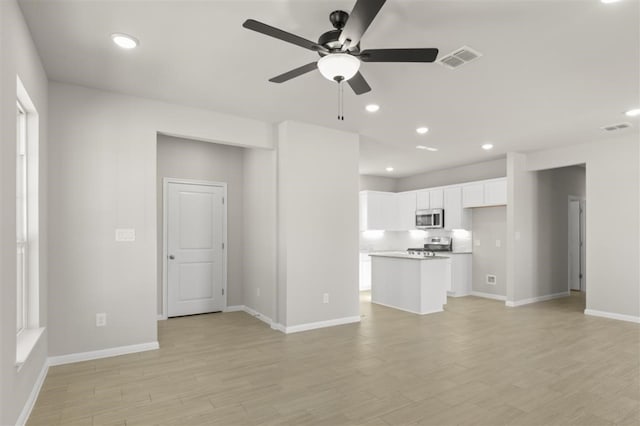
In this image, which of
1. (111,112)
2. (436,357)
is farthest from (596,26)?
(111,112)

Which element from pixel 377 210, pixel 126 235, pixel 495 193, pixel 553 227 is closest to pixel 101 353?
pixel 126 235

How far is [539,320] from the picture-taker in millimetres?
5617

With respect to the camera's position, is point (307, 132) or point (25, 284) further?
point (307, 132)

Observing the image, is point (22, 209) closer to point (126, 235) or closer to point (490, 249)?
point (126, 235)

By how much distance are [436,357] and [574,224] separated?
20.9ft

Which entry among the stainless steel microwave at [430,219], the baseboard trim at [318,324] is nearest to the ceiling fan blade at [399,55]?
the baseboard trim at [318,324]

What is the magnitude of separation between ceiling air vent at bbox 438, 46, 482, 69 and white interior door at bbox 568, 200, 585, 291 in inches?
262

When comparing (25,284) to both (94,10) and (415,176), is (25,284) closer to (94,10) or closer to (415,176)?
(94,10)

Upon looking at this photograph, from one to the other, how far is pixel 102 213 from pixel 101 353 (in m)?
1.46

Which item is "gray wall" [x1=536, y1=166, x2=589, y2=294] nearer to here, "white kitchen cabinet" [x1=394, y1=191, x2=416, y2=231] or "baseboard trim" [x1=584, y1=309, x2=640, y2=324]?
"baseboard trim" [x1=584, y1=309, x2=640, y2=324]

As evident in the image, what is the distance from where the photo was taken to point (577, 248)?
8430 millimetres

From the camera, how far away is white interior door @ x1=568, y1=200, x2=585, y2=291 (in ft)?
27.1

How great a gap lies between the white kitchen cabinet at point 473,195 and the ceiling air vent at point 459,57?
15.2ft

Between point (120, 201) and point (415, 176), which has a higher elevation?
point (415, 176)
